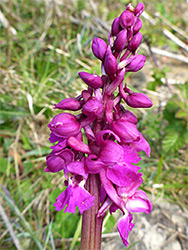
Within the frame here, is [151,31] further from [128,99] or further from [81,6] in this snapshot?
[128,99]

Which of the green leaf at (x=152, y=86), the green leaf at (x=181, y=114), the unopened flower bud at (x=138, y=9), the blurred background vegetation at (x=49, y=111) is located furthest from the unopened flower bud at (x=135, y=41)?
the green leaf at (x=152, y=86)

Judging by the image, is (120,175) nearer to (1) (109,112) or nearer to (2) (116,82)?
(1) (109,112)

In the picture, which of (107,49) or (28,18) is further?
(28,18)

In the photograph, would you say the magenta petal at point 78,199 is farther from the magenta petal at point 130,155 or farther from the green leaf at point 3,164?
the green leaf at point 3,164

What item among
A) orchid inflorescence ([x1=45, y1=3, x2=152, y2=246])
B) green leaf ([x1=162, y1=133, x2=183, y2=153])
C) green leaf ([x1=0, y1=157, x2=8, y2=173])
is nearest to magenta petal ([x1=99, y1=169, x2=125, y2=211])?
orchid inflorescence ([x1=45, y1=3, x2=152, y2=246])

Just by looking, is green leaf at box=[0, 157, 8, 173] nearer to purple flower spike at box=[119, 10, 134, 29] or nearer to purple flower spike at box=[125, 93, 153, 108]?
purple flower spike at box=[125, 93, 153, 108]

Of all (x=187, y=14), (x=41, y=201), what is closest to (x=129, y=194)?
(x=41, y=201)

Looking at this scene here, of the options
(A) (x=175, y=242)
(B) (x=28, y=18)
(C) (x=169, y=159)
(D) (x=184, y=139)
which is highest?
(B) (x=28, y=18)
